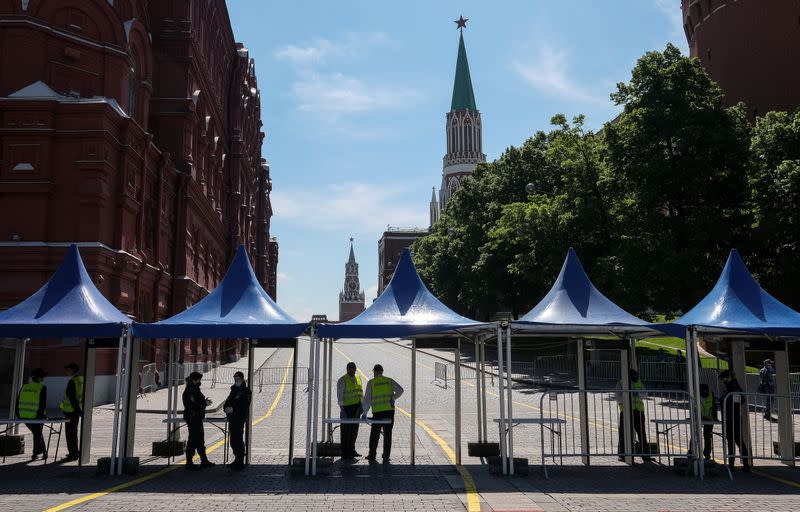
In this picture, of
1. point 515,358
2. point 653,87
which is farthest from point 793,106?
point 515,358

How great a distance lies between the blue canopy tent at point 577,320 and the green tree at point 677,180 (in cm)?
1745

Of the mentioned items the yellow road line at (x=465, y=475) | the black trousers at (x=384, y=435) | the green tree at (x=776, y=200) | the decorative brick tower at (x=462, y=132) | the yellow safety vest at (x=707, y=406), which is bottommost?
the yellow road line at (x=465, y=475)

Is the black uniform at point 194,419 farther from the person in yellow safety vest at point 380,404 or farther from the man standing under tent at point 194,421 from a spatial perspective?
the person in yellow safety vest at point 380,404

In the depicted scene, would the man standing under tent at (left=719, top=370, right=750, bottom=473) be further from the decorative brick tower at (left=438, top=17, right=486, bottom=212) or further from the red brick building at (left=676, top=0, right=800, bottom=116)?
the decorative brick tower at (left=438, top=17, right=486, bottom=212)

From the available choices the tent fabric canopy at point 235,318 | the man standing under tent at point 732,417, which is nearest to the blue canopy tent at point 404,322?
the tent fabric canopy at point 235,318

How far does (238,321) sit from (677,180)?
24.3 metres

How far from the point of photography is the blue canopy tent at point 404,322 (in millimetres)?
14086

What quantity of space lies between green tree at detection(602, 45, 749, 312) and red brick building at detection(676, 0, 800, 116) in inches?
424

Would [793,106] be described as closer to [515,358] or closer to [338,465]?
[515,358]

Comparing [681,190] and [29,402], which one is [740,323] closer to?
[29,402]

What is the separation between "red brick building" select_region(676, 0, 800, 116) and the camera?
4284 centimetres

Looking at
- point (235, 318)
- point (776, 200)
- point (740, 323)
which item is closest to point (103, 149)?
point (235, 318)

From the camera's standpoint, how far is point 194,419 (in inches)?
552

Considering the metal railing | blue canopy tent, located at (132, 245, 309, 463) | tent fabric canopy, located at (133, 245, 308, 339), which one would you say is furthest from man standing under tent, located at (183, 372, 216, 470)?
the metal railing
